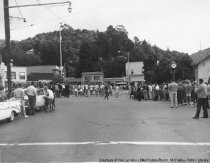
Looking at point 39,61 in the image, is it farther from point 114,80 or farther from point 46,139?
point 46,139

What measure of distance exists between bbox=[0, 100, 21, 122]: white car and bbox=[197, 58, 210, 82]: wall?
26.6 m

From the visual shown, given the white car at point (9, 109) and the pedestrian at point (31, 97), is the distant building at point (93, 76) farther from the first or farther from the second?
the white car at point (9, 109)

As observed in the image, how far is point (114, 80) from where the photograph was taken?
115 metres

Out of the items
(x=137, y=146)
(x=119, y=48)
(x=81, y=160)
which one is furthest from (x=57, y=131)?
(x=119, y=48)

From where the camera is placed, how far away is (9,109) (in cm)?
1914

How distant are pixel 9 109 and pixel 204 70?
29.4 meters

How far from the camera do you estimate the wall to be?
4336 cm

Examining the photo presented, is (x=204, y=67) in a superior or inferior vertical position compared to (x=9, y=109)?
superior

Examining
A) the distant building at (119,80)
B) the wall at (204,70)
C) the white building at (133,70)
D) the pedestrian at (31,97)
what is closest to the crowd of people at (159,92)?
the pedestrian at (31,97)

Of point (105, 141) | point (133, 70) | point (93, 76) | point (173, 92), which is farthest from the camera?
point (93, 76)

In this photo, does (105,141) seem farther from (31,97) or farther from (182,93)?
(182,93)

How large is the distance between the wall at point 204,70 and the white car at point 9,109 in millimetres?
26590

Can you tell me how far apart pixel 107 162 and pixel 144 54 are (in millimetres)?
122490

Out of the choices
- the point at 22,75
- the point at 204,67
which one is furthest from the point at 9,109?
the point at 22,75
